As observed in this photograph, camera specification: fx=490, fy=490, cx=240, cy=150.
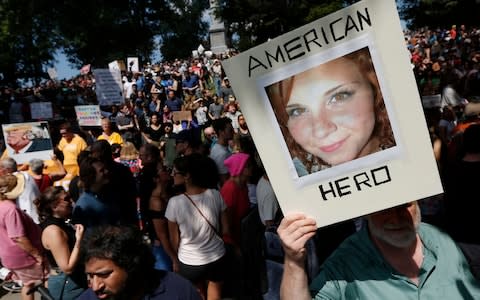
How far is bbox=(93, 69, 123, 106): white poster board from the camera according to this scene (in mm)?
9938

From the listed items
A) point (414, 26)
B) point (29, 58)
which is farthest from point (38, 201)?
point (29, 58)

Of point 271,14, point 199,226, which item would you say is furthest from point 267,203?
point 271,14

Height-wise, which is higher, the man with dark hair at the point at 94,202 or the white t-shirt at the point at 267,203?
the man with dark hair at the point at 94,202

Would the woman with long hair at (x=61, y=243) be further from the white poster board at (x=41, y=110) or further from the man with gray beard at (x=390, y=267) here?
the white poster board at (x=41, y=110)

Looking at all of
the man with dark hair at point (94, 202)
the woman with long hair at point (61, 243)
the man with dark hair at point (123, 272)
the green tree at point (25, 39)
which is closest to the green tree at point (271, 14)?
the green tree at point (25, 39)

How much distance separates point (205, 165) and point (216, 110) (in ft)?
30.8

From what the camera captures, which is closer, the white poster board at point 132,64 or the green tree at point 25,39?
the white poster board at point 132,64

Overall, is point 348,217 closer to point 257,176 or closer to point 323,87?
point 323,87

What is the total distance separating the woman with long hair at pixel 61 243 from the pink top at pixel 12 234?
0.51 meters

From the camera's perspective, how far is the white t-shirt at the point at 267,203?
401cm

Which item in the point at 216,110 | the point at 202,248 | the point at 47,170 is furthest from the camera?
the point at 216,110

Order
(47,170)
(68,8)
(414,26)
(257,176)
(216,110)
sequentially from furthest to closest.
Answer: (68,8), (414,26), (216,110), (47,170), (257,176)

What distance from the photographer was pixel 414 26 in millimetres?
29828

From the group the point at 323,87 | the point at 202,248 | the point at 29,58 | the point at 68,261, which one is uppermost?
the point at 29,58
